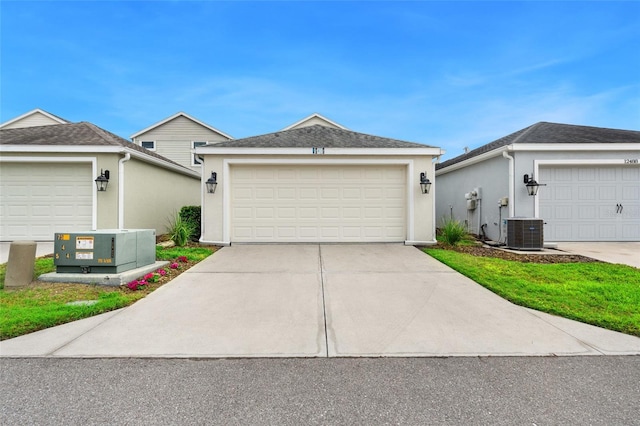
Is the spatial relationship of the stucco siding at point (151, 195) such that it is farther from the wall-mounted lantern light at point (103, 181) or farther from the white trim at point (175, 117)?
the white trim at point (175, 117)

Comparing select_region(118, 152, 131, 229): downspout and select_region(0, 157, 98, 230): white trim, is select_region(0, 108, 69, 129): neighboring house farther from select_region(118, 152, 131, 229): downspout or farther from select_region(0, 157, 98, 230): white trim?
select_region(118, 152, 131, 229): downspout

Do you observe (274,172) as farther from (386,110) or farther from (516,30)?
(386,110)

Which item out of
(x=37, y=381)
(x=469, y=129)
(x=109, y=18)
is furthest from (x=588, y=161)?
(x=109, y=18)

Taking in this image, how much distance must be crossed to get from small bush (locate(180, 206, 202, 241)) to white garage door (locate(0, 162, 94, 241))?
99.7 inches

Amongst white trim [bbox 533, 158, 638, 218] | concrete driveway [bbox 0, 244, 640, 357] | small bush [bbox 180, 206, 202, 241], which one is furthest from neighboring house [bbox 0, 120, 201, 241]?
white trim [bbox 533, 158, 638, 218]

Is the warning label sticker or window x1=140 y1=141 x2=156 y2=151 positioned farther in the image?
window x1=140 y1=141 x2=156 y2=151

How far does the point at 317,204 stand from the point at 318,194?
295 mm

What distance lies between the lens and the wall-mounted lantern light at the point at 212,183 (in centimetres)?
854

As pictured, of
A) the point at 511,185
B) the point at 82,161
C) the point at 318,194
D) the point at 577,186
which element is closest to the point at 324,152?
the point at 318,194

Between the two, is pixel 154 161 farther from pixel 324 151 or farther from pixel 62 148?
pixel 324 151

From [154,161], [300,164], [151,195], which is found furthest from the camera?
[151,195]

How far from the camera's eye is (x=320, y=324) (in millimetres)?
3443

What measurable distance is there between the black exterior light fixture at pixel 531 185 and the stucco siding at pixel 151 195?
1180 centimetres

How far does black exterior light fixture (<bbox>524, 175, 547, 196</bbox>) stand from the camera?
28.3 feet
